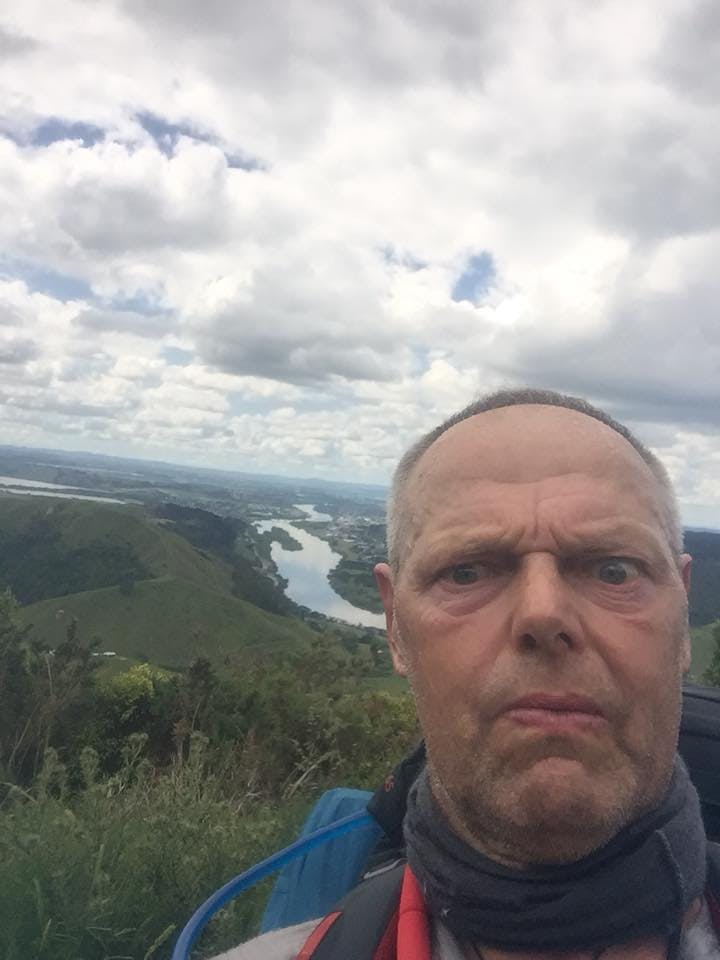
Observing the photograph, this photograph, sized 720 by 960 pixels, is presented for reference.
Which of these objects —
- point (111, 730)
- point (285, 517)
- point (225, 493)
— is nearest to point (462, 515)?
point (111, 730)

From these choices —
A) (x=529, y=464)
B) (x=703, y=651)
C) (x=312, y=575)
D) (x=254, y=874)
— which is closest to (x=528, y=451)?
(x=529, y=464)

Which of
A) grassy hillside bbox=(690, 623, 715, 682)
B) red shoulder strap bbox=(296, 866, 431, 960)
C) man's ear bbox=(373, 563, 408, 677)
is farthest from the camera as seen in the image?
grassy hillside bbox=(690, 623, 715, 682)

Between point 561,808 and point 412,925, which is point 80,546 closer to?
point 412,925

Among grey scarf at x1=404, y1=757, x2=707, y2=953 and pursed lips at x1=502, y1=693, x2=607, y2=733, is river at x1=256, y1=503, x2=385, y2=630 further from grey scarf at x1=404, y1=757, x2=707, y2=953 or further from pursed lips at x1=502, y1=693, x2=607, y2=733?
pursed lips at x1=502, y1=693, x2=607, y2=733

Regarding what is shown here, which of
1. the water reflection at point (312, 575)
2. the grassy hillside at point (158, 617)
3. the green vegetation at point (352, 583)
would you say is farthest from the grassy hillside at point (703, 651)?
the green vegetation at point (352, 583)

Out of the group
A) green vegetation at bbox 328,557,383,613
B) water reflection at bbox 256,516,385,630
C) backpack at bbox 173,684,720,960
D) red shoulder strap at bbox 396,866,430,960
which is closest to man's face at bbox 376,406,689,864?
red shoulder strap at bbox 396,866,430,960

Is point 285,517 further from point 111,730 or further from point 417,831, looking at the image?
point 417,831
